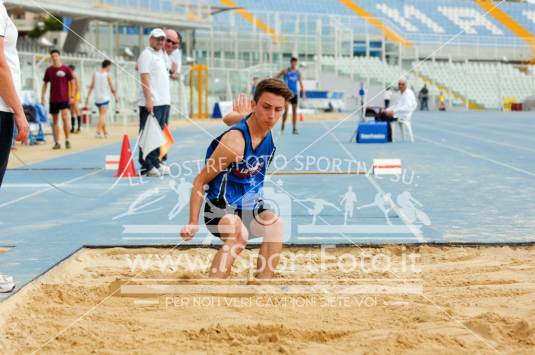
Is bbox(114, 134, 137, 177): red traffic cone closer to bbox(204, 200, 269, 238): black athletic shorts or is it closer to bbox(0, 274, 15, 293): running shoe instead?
bbox(204, 200, 269, 238): black athletic shorts

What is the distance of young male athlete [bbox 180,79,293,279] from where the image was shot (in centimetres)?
488

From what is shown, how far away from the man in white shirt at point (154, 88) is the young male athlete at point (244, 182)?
20.7 ft

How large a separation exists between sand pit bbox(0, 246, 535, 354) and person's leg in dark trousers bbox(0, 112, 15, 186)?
738 mm

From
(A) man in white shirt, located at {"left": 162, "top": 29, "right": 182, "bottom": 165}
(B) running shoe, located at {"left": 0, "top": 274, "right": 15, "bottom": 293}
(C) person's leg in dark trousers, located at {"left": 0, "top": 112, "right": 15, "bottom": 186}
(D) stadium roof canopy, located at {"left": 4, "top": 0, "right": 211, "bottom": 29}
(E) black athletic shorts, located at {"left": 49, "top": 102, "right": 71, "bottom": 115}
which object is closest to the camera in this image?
(B) running shoe, located at {"left": 0, "top": 274, "right": 15, "bottom": 293}

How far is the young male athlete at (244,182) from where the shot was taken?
4.88m

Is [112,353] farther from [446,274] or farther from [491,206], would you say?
[491,206]

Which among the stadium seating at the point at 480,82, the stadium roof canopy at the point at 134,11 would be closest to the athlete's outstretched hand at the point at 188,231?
the stadium roof canopy at the point at 134,11

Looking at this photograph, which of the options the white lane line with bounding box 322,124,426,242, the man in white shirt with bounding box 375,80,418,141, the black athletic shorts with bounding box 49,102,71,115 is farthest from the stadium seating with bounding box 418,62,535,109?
the white lane line with bounding box 322,124,426,242

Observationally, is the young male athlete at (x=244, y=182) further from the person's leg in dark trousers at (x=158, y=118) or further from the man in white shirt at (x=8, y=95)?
the person's leg in dark trousers at (x=158, y=118)

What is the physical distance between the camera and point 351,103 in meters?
51.6

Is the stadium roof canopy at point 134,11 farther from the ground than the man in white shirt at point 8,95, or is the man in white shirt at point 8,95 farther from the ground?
the stadium roof canopy at point 134,11

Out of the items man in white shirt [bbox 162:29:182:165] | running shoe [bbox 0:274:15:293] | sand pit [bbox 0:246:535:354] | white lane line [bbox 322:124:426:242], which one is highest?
man in white shirt [bbox 162:29:182:165]

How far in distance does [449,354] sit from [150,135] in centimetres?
823

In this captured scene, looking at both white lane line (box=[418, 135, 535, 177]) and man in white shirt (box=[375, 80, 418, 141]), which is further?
man in white shirt (box=[375, 80, 418, 141])
